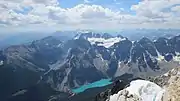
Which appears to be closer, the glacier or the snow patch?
the glacier

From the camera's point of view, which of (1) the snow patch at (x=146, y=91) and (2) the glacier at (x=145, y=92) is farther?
(1) the snow patch at (x=146, y=91)

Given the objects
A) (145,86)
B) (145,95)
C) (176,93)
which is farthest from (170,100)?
(145,86)

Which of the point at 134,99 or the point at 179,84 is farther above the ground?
the point at 179,84

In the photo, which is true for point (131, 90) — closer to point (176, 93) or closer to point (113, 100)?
point (113, 100)

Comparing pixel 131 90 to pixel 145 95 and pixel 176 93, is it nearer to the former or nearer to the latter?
pixel 145 95

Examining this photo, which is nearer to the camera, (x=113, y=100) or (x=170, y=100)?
(x=170, y=100)

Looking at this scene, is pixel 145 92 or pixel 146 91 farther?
pixel 146 91

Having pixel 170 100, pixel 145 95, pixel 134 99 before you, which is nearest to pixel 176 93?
pixel 170 100

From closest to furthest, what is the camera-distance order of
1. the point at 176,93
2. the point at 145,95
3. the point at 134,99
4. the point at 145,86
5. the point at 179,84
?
the point at 176,93
the point at 179,84
the point at 134,99
the point at 145,95
the point at 145,86

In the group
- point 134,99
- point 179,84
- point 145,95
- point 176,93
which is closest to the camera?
point 176,93
